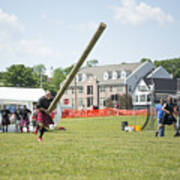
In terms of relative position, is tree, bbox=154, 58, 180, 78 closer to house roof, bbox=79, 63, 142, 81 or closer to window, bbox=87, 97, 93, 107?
house roof, bbox=79, 63, 142, 81

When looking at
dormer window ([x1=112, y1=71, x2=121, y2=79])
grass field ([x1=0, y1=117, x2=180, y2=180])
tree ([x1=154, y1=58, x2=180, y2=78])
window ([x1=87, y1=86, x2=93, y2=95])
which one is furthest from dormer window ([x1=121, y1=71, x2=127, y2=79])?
grass field ([x1=0, y1=117, x2=180, y2=180])

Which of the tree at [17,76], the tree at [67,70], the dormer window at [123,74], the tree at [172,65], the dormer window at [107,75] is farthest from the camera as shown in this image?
the tree at [67,70]

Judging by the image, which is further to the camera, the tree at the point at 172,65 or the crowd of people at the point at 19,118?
the tree at the point at 172,65

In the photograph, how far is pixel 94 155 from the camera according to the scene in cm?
736

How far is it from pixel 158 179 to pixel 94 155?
2641mm

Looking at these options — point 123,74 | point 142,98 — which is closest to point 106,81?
point 123,74

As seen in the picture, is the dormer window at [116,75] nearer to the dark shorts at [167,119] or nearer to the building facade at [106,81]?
the building facade at [106,81]

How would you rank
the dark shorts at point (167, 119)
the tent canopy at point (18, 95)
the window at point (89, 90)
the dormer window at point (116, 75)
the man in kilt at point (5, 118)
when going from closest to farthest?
the dark shorts at point (167, 119) → the man in kilt at point (5, 118) → the tent canopy at point (18, 95) → the dormer window at point (116, 75) → the window at point (89, 90)

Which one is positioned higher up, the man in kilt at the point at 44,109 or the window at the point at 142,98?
the window at the point at 142,98

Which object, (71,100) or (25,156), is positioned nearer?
(25,156)

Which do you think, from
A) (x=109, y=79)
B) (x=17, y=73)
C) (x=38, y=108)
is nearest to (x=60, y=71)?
(x=17, y=73)

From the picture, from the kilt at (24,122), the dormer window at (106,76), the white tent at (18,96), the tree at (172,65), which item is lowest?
the kilt at (24,122)

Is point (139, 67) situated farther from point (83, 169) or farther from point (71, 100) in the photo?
point (83, 169)

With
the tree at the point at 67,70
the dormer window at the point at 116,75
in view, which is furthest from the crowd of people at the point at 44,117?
the tree at the point at 67,70
